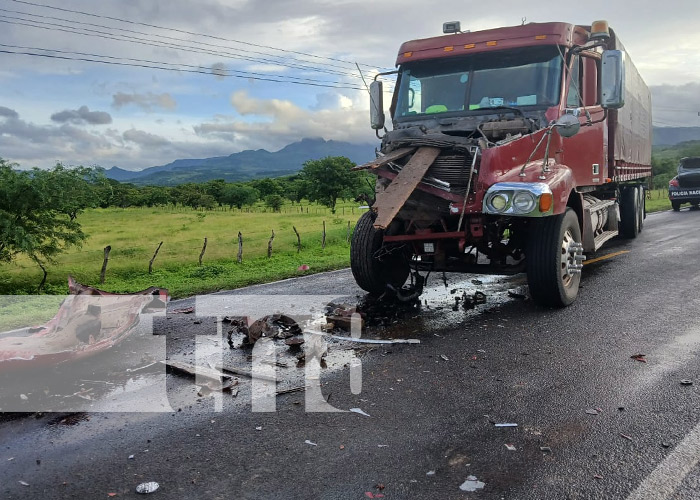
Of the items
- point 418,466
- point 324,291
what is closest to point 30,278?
point 324,291

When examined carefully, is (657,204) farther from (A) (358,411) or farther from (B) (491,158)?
(A) (358,411)

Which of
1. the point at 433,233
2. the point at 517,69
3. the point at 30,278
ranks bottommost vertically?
the point at 30,278

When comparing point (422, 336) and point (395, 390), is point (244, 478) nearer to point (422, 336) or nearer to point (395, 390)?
point (395, 390)

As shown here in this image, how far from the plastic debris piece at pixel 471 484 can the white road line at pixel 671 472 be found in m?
0.73

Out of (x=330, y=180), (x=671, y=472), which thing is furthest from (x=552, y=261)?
(x=330, y=180)

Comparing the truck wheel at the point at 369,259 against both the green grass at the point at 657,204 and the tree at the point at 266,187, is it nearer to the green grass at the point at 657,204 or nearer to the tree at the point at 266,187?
the green grass at the point at 657,204

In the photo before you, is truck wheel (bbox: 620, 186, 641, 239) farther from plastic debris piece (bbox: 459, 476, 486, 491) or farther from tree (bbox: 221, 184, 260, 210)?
tree (bbox: 221, 184, 260, 210)

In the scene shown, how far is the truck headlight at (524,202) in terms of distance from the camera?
5.86 m

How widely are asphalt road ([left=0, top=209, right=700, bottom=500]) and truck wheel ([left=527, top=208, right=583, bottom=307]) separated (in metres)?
0.60

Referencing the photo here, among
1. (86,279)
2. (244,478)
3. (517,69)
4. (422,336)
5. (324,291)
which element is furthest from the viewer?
(86,279)

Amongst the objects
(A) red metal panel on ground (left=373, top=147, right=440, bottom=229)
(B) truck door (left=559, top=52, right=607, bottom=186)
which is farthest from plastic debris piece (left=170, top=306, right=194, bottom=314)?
(B) truck door (left=559, top=52, right=607, bottom=186)

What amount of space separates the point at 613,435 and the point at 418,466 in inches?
51.1

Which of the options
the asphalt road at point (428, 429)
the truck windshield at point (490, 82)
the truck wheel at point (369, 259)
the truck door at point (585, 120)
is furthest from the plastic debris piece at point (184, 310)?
the truck door at point (585, 120)

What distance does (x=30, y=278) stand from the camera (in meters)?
15.6
